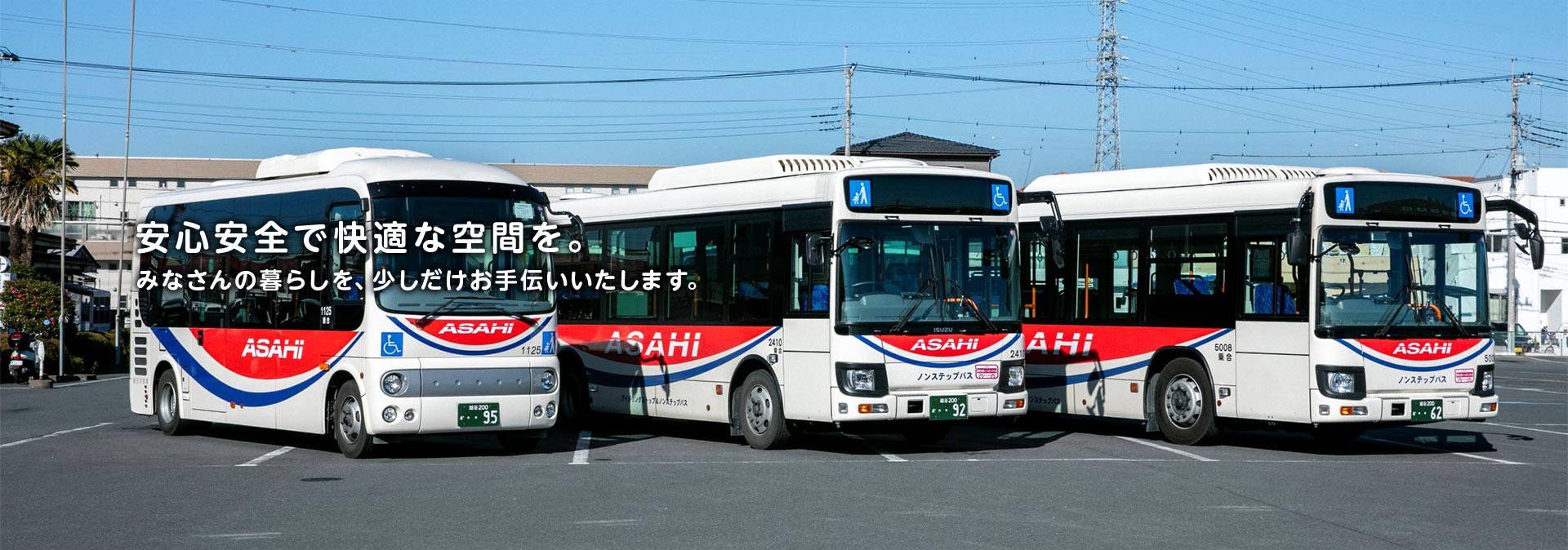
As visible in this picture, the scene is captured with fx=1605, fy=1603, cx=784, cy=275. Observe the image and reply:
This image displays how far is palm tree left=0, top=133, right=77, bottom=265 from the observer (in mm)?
53688

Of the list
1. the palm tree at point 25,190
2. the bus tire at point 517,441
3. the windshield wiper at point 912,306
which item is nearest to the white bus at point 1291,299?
the windshield wiper at point 912,306

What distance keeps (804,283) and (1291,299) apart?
5094 millimetres

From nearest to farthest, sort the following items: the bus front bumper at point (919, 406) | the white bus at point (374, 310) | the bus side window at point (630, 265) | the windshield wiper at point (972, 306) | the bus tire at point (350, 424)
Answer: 1. the white bus at point (374, 310)
2. the bus tire at point (350, 424)
3. the bus front bumper at point (919, 406)
4. the windshield wiper at point (972, 306)
5. the bus side window at point (630, 265)

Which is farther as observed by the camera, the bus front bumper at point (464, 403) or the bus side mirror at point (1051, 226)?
the bus side mirror at point (1051, 226)

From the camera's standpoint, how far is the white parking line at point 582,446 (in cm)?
1612

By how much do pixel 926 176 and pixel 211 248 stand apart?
27.1 feet

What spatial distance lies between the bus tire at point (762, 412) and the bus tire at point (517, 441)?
2.37 metres

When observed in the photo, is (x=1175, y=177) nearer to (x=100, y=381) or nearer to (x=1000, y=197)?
(x=1000, y=197)

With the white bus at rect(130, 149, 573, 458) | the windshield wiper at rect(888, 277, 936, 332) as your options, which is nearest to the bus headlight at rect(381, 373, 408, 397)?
the white bus at rect(130, 149, 573, 458)

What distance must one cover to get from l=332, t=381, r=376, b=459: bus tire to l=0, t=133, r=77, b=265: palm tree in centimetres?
4211

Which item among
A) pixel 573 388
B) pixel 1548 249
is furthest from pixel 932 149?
pixel 573 388

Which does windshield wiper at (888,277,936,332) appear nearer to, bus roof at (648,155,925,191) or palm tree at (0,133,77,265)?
bus roof at (648,155,925,191)

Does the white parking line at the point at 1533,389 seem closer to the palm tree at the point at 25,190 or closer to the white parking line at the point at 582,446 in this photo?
the white parking line at the point at 582,446

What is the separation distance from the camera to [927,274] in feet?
54.3
